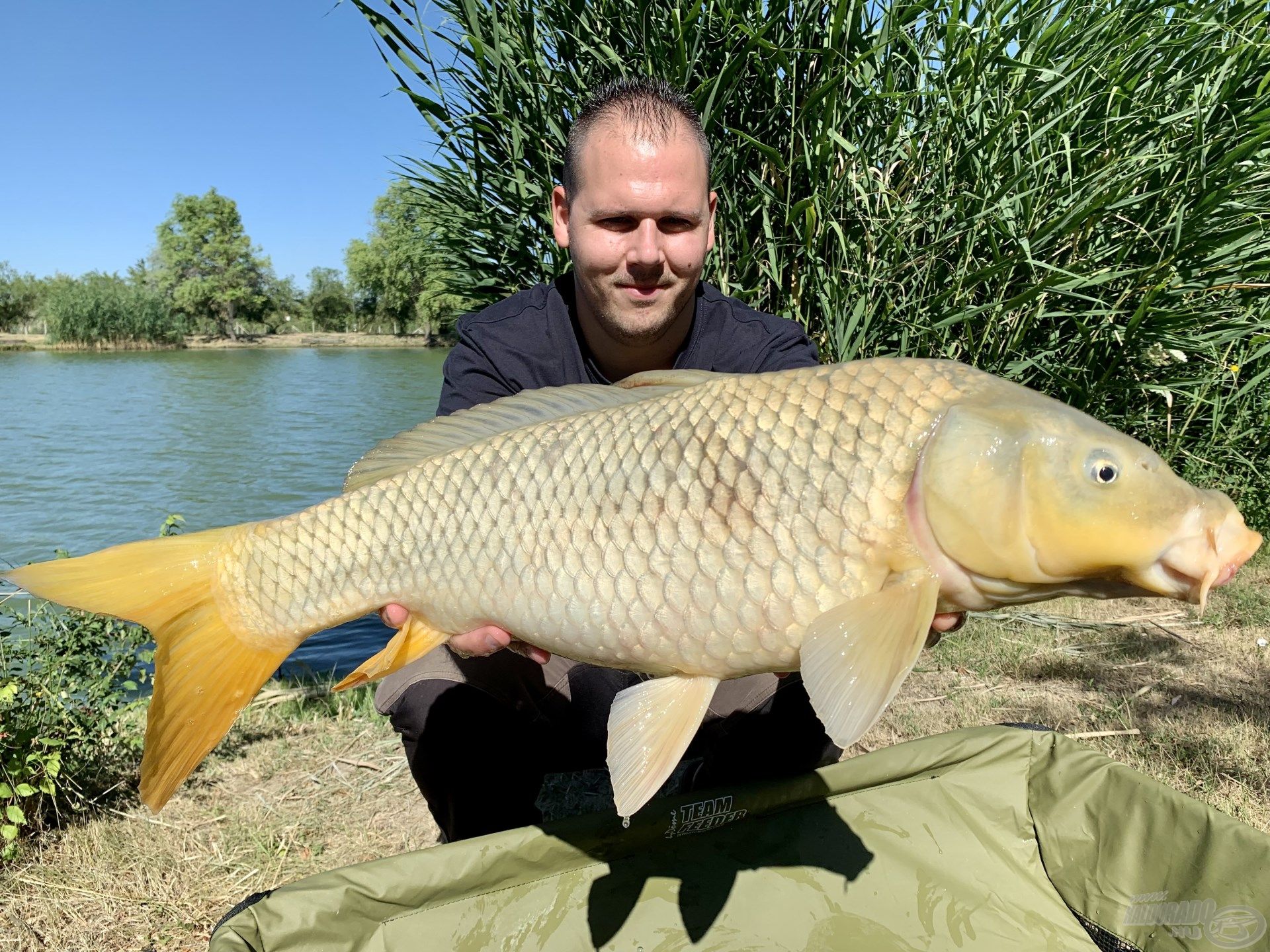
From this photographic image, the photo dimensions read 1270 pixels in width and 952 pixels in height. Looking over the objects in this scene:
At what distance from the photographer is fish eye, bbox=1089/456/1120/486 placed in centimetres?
87

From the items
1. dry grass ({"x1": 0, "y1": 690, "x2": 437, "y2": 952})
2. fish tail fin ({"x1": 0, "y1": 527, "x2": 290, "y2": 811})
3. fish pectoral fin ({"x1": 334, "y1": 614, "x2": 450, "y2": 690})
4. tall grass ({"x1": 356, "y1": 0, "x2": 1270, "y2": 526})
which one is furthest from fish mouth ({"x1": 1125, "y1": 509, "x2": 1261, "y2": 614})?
tall grass ({"x1": 356, "y1": 0, "x2": 1270, "y2": 526})

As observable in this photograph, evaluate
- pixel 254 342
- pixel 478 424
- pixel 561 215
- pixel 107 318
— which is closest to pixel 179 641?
pixel 478 424

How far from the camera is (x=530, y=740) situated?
1.61 m

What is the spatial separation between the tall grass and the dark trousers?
5.33ft

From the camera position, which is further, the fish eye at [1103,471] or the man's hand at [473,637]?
the man's hand at [473,637]

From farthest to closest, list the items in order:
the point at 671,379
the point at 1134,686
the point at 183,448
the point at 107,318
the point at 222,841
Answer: the point at 107,318 < the point at 183,448 < the point at 1134,686 < the point at 222,841 < the point at 671,379

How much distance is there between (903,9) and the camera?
2771mm

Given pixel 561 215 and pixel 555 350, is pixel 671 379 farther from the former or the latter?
pixel 561 215

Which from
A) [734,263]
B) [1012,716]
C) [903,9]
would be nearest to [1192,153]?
[903,9]

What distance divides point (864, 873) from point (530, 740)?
61 cm

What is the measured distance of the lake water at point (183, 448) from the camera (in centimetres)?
577

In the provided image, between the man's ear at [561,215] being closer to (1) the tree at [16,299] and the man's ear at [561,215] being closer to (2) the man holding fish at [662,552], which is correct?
(2) the man holding fish at [662,552]

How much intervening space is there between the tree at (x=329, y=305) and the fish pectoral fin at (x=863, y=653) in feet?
166

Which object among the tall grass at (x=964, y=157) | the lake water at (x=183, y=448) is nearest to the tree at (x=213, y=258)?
the lake water at (x=183, y=448)
